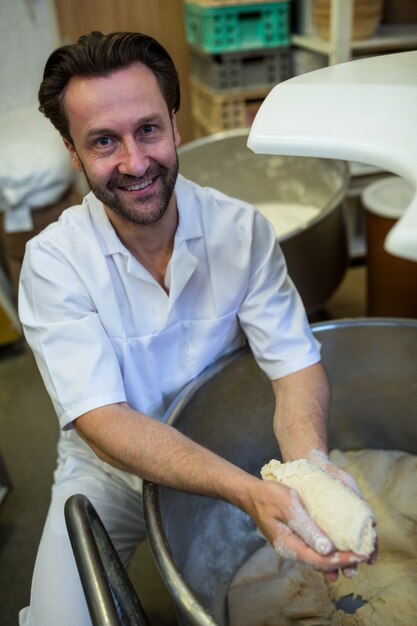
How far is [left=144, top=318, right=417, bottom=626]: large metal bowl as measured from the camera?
953 mm

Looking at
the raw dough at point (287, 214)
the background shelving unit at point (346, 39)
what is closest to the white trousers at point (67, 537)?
the raw dough at point (287, 214)

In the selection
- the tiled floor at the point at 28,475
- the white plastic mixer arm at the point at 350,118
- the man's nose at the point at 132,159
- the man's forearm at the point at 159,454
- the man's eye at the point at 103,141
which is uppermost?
the white plastic mixer arm at the point at 350,118

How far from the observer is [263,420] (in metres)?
1.12

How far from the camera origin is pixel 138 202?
90 centimetres

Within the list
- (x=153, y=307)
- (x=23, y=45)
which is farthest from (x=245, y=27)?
(x=153, y=307)

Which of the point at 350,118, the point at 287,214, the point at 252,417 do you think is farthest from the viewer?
the point at 287,214

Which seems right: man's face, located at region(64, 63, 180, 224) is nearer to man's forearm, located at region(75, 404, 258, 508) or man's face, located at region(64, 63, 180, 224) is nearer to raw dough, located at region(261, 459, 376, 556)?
man's forearm, located at region(75, 404, 258, 508)

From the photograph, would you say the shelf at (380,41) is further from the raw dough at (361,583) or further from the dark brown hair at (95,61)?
the raw dough at (361,583)

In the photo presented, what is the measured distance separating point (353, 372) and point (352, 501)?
49cm

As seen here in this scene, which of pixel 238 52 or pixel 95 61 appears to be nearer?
pixel 95 61

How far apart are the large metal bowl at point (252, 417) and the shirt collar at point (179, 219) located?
239mm

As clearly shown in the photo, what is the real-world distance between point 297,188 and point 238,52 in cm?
55

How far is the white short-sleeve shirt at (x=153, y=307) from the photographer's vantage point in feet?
2.88

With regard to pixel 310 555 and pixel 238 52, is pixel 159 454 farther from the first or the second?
pixel 238 52
